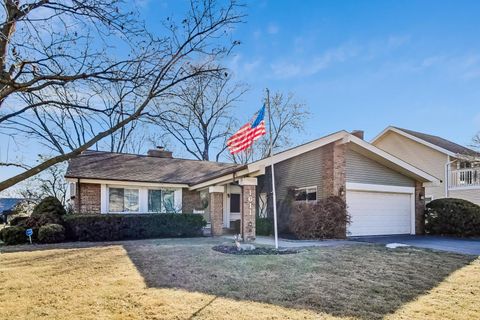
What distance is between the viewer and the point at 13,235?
1339 centimetres

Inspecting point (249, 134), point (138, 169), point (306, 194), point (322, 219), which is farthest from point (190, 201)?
point (249, 134)

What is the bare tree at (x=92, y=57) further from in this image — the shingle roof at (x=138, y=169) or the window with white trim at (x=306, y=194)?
the window with white trim at (x=306, y=194)

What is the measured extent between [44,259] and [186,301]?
5.87m

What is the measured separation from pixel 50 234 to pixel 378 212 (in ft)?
46.8

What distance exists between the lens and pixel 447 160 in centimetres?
2348

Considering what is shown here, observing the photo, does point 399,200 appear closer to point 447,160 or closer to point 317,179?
point 317,179

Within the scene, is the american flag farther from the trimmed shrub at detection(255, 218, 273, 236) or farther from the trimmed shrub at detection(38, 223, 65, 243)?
the trimmed shrub at detection(38, 223, 65, 243)

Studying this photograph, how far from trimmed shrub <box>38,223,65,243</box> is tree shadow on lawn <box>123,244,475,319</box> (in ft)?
15.7

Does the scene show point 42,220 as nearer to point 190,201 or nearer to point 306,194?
point 190,201

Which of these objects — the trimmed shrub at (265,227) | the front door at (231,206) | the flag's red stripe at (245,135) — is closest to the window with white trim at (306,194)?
the trimmed shrub at (265,227)

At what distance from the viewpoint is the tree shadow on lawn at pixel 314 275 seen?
19.1ft

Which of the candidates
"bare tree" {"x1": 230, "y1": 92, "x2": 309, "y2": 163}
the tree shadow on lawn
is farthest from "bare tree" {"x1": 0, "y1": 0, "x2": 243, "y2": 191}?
"bare tree" {"x1": 230, "y1": 92, "x2": 309, "y2": 163}

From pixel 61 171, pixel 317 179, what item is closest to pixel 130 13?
pixel 317 179

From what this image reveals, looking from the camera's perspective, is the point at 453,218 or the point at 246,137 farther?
the point at 453,218
